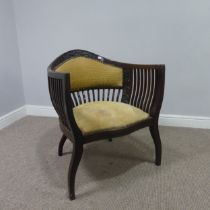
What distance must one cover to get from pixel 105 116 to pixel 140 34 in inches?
42.1

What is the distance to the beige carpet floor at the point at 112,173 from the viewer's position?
151 centimetres

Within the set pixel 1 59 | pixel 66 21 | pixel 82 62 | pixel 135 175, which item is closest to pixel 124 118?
pixel 135 175

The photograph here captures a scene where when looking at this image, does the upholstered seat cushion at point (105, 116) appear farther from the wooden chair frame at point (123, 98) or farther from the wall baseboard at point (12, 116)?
the wall baseboard at point (12, 116)

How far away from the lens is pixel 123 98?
1953mm

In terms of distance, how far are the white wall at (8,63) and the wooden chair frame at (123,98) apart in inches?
35.2

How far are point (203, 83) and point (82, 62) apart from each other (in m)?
1.11

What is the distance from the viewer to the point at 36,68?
9.13ft

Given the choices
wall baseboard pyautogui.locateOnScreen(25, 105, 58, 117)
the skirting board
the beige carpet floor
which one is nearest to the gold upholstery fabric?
the beige carpet floor

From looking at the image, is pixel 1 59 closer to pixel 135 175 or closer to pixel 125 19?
pixel 125 19

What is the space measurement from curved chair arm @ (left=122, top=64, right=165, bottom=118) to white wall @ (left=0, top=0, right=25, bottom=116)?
4.27 feet

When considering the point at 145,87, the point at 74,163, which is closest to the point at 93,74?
the point at 145,87

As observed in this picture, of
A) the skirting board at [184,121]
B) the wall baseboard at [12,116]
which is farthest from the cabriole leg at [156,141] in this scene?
the wall baseboard at [12,116]

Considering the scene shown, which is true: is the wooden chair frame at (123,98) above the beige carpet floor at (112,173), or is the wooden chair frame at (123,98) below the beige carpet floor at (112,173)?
above

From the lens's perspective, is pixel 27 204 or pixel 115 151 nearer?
pixel 27 204
